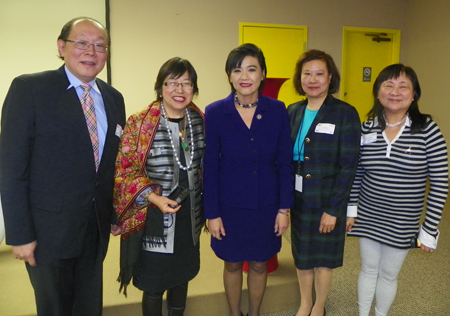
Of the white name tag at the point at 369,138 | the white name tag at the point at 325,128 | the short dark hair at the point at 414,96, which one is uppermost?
the short dark hair at the point at 414,96

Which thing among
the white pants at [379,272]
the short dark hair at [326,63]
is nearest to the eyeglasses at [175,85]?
the short dark hair at [326,63]

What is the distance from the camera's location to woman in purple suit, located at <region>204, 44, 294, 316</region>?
5.82 ft

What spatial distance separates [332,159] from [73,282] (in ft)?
4.59

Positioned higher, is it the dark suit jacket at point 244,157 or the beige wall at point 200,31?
the beige wall at point 200,31

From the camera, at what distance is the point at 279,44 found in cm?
557

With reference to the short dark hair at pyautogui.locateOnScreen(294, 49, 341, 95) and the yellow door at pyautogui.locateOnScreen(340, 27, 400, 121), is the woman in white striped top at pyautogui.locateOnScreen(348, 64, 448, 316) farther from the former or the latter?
the yellow door at pyautogui.locateOnScreen(340, 27, 400, 121)

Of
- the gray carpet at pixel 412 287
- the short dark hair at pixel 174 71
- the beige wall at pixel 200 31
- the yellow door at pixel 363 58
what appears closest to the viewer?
the short dark hair at pixel 174 71

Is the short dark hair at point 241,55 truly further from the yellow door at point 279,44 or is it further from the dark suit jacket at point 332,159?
the yellow door at point 279,44

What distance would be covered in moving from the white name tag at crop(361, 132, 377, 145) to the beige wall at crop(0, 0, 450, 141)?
12.4 feet

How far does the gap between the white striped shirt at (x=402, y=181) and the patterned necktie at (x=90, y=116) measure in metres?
1.35

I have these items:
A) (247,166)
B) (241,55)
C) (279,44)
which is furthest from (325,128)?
(279,44)

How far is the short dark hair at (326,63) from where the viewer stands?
187cm

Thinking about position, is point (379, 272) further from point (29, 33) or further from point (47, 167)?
point (29, 33)

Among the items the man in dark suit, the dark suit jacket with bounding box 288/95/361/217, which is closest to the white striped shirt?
the dark suit jacket with bounding box 288/95/361/217
